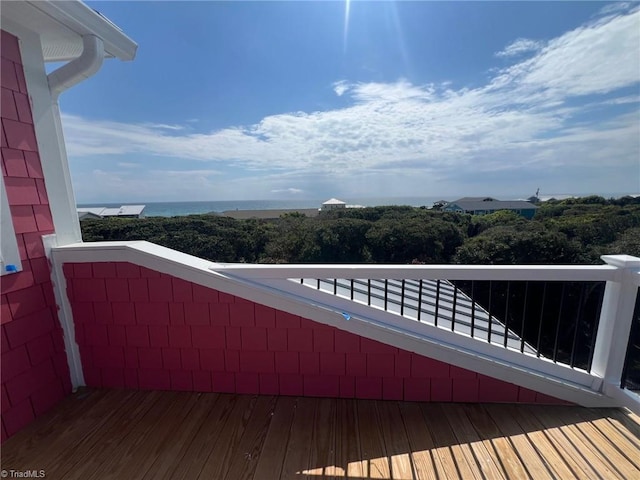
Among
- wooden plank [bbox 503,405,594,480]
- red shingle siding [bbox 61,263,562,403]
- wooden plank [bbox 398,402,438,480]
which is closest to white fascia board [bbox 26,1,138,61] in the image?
red shingle siding [bbox 61,263,562,403]

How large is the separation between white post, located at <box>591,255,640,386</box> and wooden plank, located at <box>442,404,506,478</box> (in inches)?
36.8

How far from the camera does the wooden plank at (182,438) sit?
1.34m

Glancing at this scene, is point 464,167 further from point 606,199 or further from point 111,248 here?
point 111,248

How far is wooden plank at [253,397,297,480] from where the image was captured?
1.33m

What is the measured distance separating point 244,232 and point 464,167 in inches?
428

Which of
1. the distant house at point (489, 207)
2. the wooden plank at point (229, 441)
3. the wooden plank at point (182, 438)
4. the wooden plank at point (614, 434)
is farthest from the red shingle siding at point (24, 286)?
the distant house at point (489, 207)

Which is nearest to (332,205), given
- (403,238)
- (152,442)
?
(403,238)

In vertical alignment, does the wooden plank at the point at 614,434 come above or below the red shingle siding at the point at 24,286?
below

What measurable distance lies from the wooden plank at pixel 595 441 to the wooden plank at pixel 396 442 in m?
0.84

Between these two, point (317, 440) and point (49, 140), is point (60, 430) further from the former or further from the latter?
point (49, 140)

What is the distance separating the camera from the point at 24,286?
A: 65.2 inches

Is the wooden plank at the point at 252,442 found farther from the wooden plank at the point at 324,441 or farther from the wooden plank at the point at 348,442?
the wooden plank at the point at 348,442

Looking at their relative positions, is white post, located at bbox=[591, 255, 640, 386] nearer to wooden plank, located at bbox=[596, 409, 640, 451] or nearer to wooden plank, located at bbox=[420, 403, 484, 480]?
wooden plank, located at bbox=[596, 409, 640, 451]

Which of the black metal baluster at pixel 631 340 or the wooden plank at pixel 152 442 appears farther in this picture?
the black metal baluster at pixel 631 340
